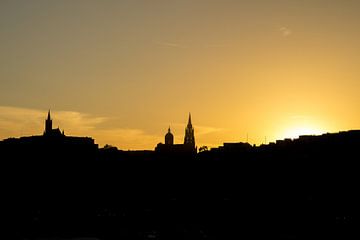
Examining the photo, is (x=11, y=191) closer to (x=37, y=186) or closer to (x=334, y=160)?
(x=37, y=186)

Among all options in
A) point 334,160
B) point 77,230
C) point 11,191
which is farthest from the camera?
point 11,191

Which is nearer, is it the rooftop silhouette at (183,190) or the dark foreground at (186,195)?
the dark foreground at (186,195)

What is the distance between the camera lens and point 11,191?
111m

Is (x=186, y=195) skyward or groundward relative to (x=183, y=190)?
groundward

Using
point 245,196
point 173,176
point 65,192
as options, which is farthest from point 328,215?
point 65,192

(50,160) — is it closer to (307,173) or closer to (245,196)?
(245,196)

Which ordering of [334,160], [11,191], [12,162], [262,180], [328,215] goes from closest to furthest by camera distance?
[328,215], [334,160], [262,180], [11,191], [12,162]

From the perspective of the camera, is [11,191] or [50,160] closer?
[11,191]

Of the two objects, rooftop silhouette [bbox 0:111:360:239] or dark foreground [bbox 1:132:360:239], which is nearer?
dark foreground [bbox 1:132:360:239]

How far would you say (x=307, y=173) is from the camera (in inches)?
3438

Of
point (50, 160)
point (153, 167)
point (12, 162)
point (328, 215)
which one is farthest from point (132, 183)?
point (328, 215)

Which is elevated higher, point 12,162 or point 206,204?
point 12,162

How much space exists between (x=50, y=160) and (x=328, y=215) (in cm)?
6307

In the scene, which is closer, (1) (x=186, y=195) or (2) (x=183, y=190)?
(1) (x=186, y=195)
